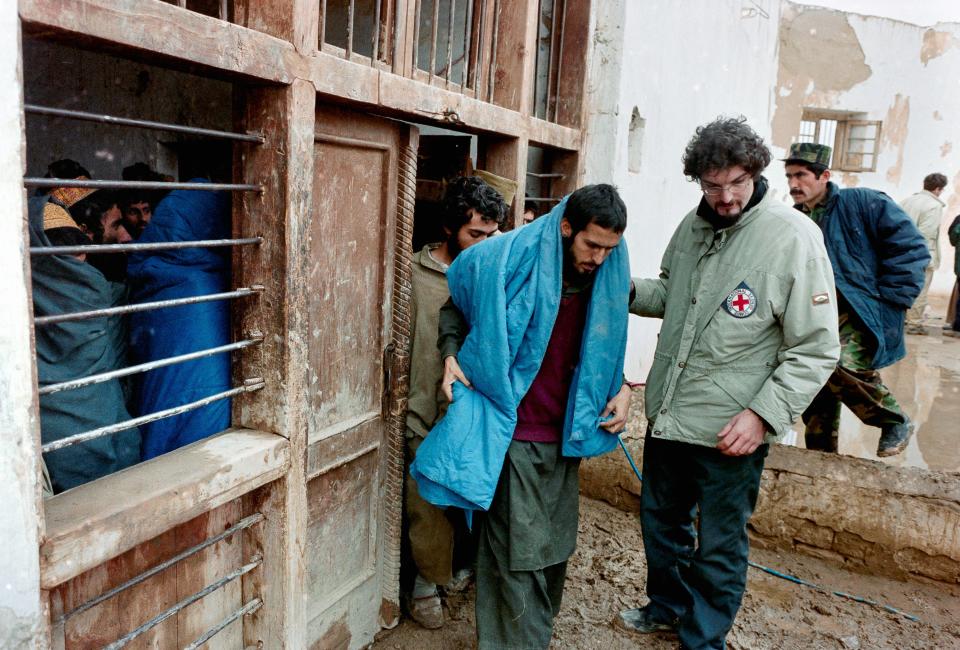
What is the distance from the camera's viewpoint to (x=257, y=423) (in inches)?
86.6

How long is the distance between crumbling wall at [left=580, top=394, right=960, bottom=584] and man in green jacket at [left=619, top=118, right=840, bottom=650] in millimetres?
1115

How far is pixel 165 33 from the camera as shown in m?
1.61

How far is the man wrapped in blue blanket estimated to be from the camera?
2.38 metres

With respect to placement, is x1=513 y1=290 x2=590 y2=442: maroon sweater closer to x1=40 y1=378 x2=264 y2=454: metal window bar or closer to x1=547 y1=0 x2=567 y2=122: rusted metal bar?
x1=40 y1=378 x2=264 y2=454: metal window bar

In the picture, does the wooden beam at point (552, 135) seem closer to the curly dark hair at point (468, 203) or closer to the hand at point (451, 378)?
the curly dark hair at point (468, 203)

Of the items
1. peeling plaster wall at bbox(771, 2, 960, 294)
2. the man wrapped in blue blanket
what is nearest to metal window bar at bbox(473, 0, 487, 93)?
the man wrapped in blue blanket

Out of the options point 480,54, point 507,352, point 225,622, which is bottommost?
point 225,622

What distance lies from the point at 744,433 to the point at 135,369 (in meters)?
1.87

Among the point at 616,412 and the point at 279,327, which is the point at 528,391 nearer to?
the point at 616,412

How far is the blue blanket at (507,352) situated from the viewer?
238 cm

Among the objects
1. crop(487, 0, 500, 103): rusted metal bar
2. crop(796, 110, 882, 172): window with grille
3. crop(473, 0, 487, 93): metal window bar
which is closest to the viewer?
crop(473, 0, 487, 93): metal window bar

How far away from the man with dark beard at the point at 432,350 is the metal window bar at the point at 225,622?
0.85 metres

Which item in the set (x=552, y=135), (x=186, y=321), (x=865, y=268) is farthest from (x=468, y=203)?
(x=865, y=268)

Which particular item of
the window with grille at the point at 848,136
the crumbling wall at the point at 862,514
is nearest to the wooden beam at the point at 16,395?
the crumbling wall at the point at 862,514
